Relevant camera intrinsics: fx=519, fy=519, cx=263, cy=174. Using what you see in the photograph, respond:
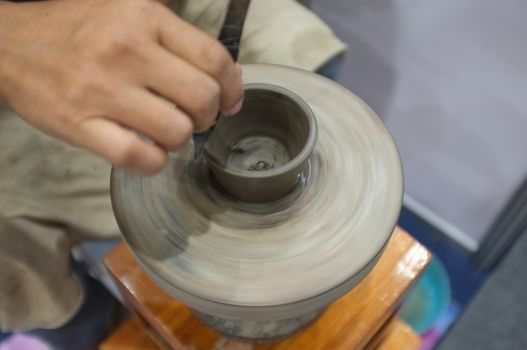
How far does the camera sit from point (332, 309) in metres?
0.85

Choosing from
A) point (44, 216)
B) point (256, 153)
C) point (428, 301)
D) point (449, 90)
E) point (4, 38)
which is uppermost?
point (4, 38)

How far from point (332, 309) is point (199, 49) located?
49cm

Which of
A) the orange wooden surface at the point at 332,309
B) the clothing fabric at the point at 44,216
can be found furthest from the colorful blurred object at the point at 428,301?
the clothing fabric at the point at 44,216

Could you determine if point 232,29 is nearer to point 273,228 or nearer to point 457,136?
point 273,228

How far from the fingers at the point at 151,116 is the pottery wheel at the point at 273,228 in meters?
0.16

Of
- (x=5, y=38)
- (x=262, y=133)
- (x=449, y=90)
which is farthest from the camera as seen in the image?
(x=449, y=90)

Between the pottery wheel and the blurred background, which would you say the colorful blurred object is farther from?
the pottery wheel

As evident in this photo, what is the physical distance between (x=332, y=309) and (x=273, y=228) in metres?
0.26

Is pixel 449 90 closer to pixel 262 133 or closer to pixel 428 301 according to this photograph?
pixel 428 301

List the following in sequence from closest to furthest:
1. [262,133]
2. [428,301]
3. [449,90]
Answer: [262,133] < [449,90] < [428,301]

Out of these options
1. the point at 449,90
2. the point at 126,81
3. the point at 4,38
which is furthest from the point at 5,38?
the point at 449,90

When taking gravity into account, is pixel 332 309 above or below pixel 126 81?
below

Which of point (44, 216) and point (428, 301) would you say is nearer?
point (44, 216)

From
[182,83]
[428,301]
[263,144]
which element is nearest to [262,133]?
[263,144]
